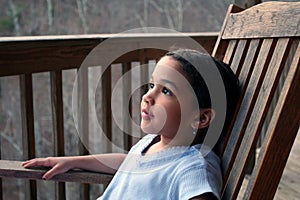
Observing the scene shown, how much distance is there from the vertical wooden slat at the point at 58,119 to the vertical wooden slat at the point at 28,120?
0.11m

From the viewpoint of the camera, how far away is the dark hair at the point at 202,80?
1169 millimetres

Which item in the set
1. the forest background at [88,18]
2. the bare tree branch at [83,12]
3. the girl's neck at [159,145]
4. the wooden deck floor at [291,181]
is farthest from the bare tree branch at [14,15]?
the girl's neck at [159,145]

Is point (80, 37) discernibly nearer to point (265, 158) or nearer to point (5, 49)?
point (5, 49)

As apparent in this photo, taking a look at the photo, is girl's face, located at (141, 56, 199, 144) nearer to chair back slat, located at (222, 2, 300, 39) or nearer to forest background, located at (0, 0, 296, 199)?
chair back slat, located at (222, 2, 300, 39)

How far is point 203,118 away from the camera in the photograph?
1.19 meters

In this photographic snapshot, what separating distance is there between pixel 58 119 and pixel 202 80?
1003 mm

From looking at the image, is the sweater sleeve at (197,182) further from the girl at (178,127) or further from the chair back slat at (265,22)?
the chair back slat at (265,22)

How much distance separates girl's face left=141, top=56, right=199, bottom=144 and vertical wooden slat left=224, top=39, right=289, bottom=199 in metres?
0.14

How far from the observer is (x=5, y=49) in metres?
1.72

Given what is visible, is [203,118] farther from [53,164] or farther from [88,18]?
[88,18]

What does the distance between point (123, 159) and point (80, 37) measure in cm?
79

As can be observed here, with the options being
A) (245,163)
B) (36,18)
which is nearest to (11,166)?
(245,163)

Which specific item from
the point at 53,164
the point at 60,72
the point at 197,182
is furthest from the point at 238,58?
the point at 60,72

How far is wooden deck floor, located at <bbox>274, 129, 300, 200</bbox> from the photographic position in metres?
2.70
